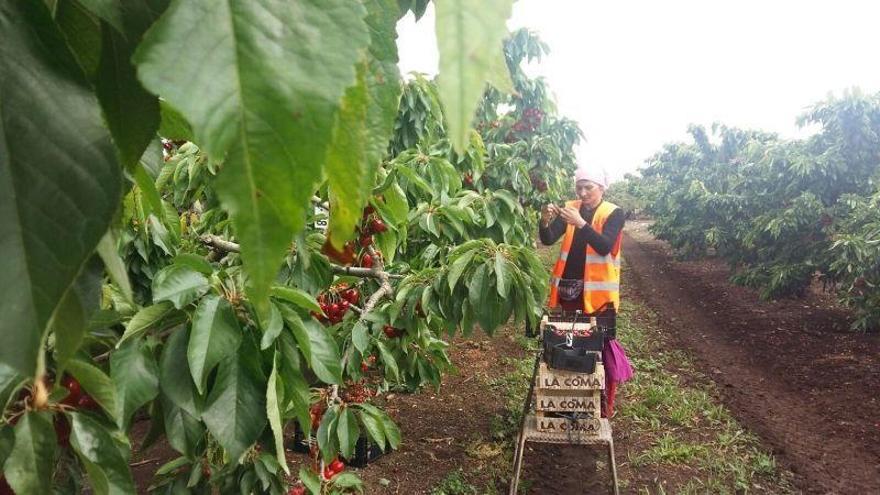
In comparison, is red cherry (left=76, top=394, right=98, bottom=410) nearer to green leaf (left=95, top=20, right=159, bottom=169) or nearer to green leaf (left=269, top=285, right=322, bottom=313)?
green leaf (left=269, top=285, right=322, bottom=313)

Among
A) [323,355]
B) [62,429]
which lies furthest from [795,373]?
[62,429]

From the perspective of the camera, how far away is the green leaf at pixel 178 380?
1159 mm

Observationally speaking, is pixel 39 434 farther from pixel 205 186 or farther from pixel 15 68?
pixel 205 186

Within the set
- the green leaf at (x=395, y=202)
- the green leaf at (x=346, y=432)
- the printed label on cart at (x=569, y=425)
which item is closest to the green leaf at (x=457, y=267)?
the green leaf at (x=395, y=202)

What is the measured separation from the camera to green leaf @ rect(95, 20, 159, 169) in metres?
0.28

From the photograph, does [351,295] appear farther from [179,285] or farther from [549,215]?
[549,215]

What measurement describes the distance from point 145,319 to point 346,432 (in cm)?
107

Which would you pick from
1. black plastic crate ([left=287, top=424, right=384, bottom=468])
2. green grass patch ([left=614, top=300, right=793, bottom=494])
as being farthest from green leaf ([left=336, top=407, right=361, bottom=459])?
green grass patch ([left=614, top=300, right=793, bottom=494])

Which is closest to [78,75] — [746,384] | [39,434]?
[39,434]

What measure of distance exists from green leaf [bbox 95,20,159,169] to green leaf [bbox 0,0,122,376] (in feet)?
0.13

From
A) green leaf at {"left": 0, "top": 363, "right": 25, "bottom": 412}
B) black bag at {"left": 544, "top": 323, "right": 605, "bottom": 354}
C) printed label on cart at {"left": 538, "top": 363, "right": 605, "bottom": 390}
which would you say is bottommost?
printed label on cart at {"left": 538, "top": 363, "right": 605, "bottom": 390}

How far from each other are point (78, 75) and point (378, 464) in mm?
4192

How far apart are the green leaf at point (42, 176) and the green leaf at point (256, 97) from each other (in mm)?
57

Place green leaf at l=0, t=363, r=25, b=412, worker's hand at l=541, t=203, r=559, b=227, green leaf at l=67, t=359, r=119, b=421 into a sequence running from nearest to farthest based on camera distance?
green leaf at l=0, t=363, r=25, b=412
green leaf at l=67, t=359, r=119, b=421
worker's hand at l=541, t=203, r=559, b=227
